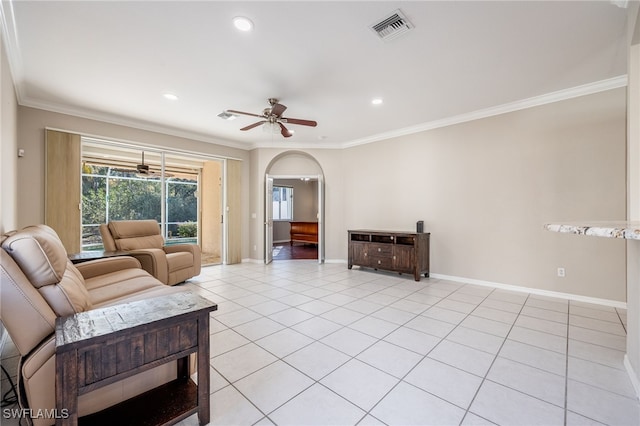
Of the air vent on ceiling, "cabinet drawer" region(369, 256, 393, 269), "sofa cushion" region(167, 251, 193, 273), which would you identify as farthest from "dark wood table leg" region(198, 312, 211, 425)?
"cabinet drawer" region(369, 256, 393, 269)

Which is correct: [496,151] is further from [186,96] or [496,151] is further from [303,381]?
[186,96]

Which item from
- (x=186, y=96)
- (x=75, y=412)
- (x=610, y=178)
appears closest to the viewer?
(x=75, y=412)

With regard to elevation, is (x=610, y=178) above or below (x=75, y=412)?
above

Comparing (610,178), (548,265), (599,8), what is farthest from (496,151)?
(599,8)

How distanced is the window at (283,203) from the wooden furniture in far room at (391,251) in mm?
4986

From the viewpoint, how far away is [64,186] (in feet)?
13.0

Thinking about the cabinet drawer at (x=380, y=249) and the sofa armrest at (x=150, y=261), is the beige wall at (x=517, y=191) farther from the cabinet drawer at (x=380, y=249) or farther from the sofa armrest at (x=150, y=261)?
the sofa armrest at (x=150, y=261)

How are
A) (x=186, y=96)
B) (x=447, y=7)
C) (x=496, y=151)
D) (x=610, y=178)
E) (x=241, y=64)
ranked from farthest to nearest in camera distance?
1. (x=496, y=151)
2. (x=186, y=96)
3. (x=610, y=178)
4. (x=241, y=64)
5. (x=447, y=7)

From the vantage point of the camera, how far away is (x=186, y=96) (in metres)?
3.65

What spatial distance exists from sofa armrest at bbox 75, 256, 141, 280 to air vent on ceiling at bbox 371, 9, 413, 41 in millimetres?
3608

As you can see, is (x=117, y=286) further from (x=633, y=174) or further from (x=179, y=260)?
(x=633, y=174)

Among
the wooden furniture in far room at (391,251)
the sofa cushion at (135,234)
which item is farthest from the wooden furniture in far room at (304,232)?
the sofa cushion at (135,234)

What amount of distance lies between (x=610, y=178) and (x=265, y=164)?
18.8 feet

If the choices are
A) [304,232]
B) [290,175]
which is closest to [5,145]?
[290,175]
